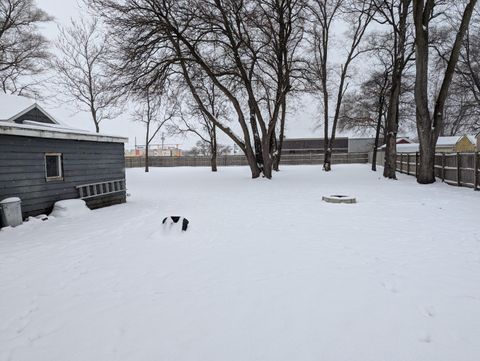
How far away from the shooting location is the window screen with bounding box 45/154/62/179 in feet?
25.8

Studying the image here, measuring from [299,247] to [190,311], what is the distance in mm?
2353

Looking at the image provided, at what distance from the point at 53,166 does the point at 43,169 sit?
0.46m

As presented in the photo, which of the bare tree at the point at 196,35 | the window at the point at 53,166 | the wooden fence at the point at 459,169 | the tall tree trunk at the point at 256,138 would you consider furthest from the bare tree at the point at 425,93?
the window at the point at 53,166

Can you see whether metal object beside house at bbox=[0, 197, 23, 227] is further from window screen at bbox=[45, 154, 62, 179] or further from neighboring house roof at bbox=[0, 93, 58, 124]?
neighboring house roof at bbox=[0, 93, 58, 124]

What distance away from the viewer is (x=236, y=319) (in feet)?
8.84

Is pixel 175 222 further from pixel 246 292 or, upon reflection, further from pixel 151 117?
pixel 151 117

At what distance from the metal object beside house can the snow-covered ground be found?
0.45 metres

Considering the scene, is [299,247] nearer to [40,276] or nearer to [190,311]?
[190,311]

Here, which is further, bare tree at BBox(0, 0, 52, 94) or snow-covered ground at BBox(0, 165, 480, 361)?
bare tree at BBox(0, 0, 52, 94)

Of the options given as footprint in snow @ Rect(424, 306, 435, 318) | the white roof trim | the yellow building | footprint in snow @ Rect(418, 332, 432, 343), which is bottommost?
footprint in snow @ Rect(418, 332, 432, 343)

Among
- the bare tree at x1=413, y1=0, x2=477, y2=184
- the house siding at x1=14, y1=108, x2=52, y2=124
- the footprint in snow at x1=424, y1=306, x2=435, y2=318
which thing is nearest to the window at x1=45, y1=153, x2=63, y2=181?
the house siding at x1=14, y1=108, x2=52, y2=124

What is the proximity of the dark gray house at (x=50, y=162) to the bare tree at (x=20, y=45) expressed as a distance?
1204 cm

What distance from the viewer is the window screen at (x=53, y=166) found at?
785 centimetres

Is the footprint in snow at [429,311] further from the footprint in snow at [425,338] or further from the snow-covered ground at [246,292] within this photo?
the footprint in snow at [425,338]
